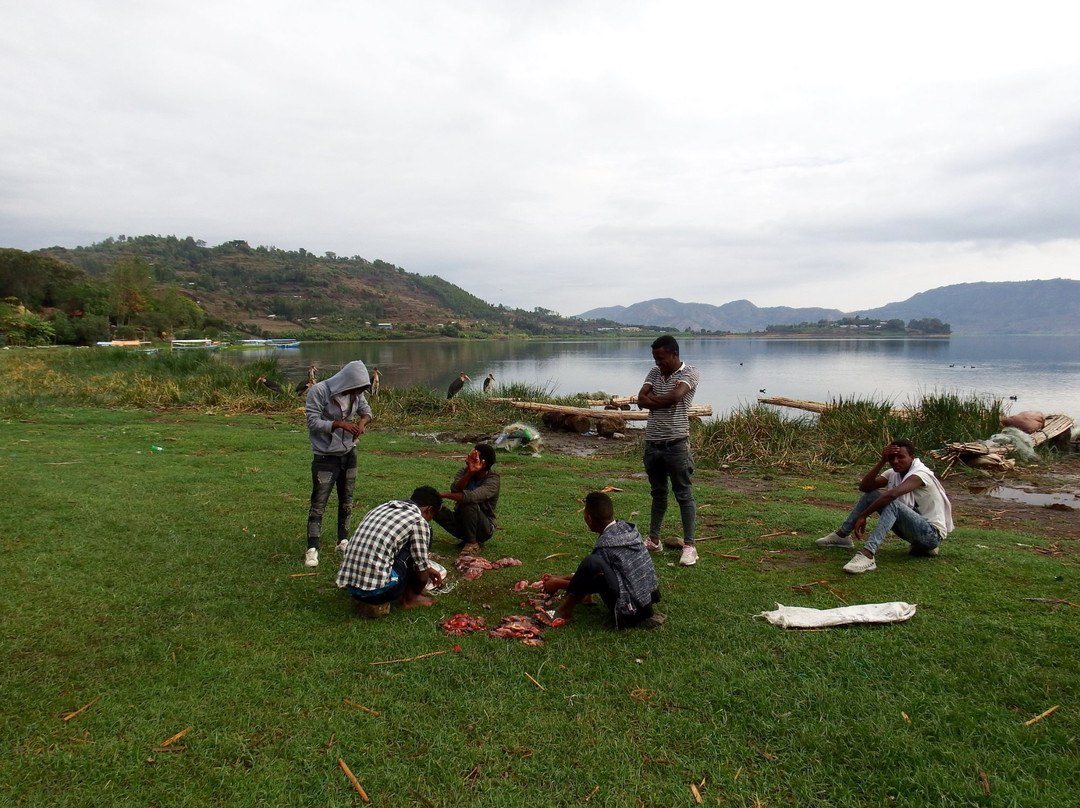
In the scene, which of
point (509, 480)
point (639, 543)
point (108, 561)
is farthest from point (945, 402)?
point (108, 561)

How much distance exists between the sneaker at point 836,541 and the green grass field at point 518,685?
0.58ft

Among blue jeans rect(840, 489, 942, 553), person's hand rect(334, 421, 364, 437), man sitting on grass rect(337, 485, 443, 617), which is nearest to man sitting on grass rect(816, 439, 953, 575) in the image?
blue jeans rect(840, 489, 942, 553)

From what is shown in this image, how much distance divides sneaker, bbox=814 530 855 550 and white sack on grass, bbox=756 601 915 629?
1.60 m

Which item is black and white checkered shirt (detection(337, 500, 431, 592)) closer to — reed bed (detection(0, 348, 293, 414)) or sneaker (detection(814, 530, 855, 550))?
sneaker (detection(814, 530, 855, 550))

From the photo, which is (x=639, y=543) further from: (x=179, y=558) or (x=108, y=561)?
(x=108, y=561)

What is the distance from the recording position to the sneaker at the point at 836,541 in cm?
590

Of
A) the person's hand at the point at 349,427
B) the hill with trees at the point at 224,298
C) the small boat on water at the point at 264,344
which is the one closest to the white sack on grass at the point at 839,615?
the person's hand at the point at 349,427

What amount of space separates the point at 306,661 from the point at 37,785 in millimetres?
1324

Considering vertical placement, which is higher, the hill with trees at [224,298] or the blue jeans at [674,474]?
the hill with trees at [224,298]

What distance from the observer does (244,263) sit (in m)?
143

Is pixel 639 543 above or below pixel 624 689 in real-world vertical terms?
above

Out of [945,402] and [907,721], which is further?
[945,402]

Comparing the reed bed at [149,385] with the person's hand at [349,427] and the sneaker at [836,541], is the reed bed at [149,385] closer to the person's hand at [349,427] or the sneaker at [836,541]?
the person's hand at [349,427]

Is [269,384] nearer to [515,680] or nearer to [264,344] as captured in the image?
[515,680]
